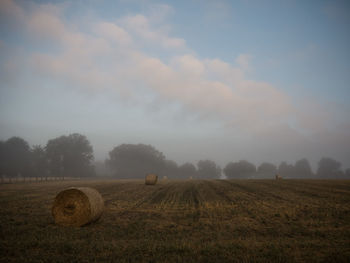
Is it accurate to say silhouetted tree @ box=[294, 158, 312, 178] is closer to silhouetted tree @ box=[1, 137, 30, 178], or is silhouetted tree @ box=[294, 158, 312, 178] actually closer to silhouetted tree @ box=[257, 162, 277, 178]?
silhouetted tree @ box=[257, 162, 277, 178]

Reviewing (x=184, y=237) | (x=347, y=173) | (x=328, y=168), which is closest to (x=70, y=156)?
(x=184, y=237)

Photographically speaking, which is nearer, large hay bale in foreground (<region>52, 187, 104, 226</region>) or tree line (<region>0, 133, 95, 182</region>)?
large hay bale in foreground (<region>52, 187, 104, 226</region>)

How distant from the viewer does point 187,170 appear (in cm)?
13588

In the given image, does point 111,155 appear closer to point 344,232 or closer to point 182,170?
point 182,170

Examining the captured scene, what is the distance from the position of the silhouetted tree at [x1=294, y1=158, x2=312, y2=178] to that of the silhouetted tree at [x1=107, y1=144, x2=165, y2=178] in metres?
97.9

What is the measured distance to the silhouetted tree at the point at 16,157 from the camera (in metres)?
69.2

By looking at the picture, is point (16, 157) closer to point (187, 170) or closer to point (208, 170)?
point (187, 170)

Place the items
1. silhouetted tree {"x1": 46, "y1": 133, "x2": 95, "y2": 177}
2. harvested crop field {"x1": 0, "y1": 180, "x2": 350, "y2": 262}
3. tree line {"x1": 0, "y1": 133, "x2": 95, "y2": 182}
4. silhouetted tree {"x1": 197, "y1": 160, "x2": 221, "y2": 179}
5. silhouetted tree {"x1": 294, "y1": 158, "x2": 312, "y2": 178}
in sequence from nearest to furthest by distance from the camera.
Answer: harvested crop field {"x1": 0, "y1": 180, "x2": 350, "y2": 262} → tree line {"x1": 0, "y1": 133, "x2": 95, "y2": 182} → silhouetted tree {"x1": 46, "y1": 133, "x2": 95, "y2": 177} → silhouetted tree {"x1": 294, "y1": 158, "x2": 312, "y2": 178} → silhouetted tree {"x1": 197, "y1": 160, "x2": 221, "y2": 179}

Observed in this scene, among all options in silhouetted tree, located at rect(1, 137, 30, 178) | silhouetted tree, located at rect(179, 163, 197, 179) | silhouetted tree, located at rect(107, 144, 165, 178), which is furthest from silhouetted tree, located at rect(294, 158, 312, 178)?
silhouetted tree, located at rect(1, 137, 30, 178)

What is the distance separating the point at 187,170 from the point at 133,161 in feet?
138

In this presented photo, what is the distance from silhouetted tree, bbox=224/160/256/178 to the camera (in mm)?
140375

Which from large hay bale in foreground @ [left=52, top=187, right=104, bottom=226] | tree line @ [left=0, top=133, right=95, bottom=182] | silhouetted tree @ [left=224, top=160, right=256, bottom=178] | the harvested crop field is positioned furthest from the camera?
silhouetted tree @ [left=224, top=160, right=256, bottom=178]

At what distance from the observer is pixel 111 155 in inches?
4235

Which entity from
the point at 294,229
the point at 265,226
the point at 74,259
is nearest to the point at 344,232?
the point at 294,229
